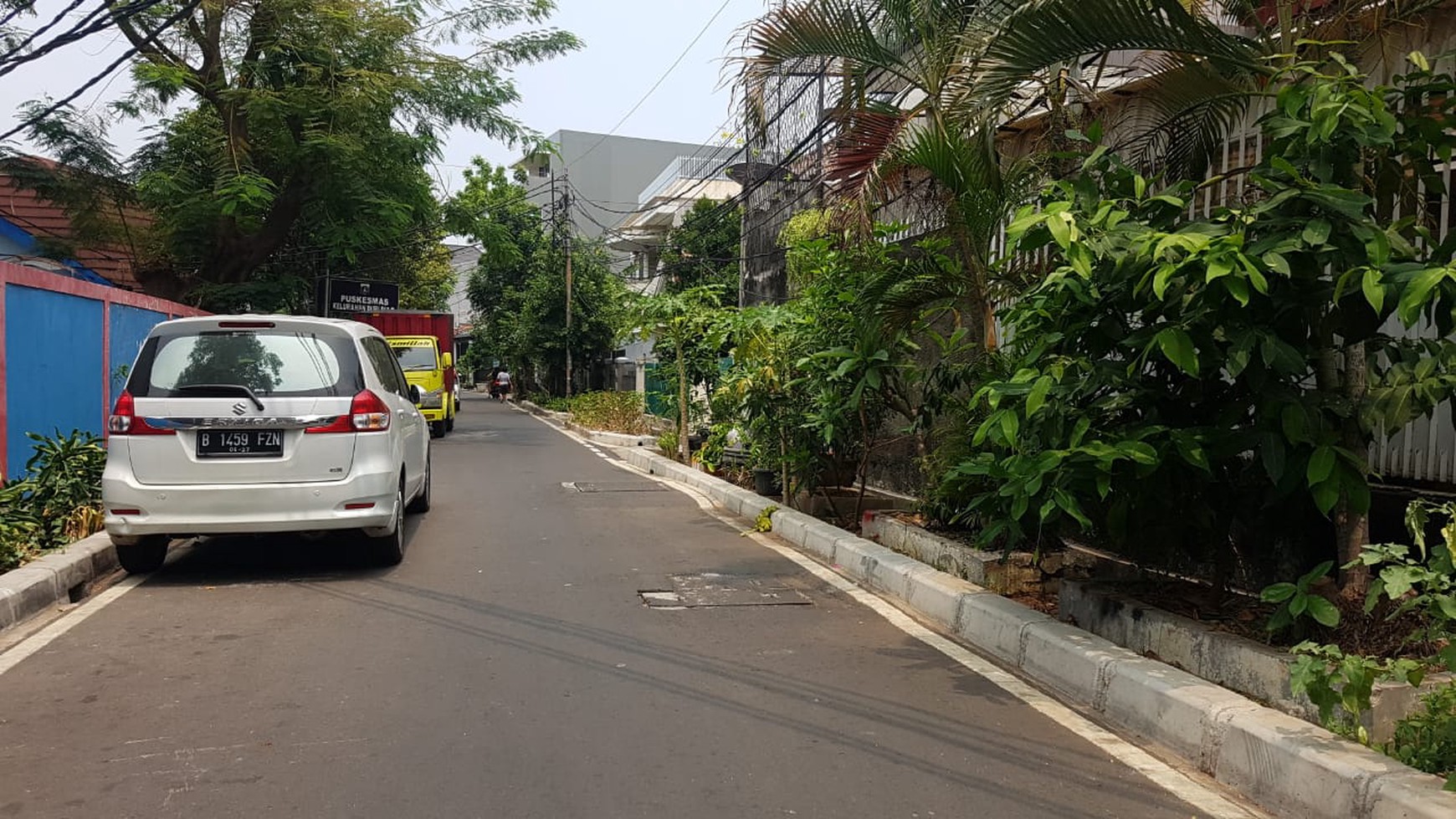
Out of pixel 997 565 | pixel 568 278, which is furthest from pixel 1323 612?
pixel 568 278

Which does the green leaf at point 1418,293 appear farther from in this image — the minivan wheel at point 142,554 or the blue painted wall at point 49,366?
the blue painted wall at point 49,366

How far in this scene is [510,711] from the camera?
15.2 ft

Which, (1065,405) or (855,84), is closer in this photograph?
(1065,405)

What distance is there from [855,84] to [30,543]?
21.2 feet

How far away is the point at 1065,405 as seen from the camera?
184 inches

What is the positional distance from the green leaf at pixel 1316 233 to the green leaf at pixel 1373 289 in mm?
197

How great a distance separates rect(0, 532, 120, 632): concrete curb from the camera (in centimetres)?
610

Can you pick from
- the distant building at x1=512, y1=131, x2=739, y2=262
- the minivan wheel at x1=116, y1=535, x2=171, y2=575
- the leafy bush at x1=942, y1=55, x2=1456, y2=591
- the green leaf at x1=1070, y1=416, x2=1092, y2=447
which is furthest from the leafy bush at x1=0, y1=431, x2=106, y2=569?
the distant building at x1=512, y1=131, x2=739, y2=262

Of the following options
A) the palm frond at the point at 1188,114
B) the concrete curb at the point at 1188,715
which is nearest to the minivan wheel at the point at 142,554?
the concrete curb at the point at 1188,715

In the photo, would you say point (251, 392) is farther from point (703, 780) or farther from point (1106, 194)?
point (1106, 194)

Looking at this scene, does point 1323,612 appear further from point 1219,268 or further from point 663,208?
point 663,208

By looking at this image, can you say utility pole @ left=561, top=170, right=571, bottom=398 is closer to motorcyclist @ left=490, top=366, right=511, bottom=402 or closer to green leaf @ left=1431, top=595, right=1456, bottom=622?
motorcyclist @ left=490, top=366, right=511, bottom=402

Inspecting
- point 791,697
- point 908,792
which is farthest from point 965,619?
point 908,792

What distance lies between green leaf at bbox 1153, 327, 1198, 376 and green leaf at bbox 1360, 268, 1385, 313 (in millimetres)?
587
